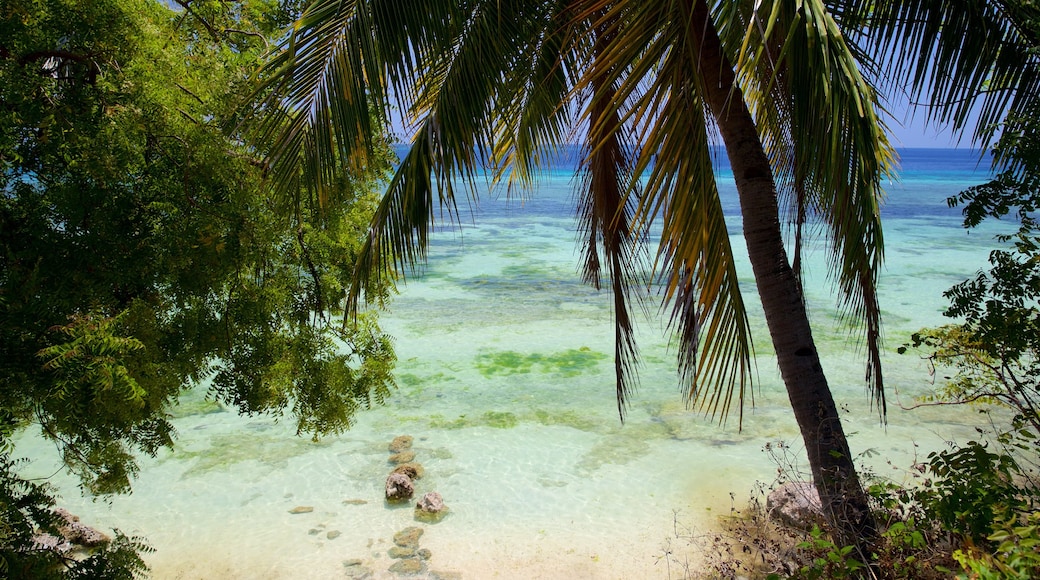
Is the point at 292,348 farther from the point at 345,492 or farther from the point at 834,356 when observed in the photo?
the point at 834,356

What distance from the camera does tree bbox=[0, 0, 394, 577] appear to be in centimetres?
346

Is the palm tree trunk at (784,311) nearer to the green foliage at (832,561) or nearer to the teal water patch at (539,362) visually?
the green foliage at (832,561)

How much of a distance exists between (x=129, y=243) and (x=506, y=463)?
5.36 meters

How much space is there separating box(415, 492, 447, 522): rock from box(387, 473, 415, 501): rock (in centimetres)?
20

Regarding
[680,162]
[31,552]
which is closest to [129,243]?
[31,552]

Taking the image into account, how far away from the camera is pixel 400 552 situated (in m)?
6.39

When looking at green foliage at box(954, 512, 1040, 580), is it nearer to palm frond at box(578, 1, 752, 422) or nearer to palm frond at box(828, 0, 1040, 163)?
palm frond at box(578, 1, 752, 422)

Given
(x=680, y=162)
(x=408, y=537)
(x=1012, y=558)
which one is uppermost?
(x=680, y=162)

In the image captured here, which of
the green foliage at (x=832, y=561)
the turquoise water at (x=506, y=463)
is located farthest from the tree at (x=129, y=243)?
the green foliage at (x=832, y=561)

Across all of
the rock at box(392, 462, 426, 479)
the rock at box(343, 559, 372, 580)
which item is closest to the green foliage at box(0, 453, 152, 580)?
the rock at box(343, 559, 372, 580)

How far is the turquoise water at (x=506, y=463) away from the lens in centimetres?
646

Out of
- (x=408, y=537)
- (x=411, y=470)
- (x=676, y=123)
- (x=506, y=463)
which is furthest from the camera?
(x=506, y=463)

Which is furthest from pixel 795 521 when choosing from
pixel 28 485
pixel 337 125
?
pixel 28 485

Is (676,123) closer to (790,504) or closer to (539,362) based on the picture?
(790,504)
